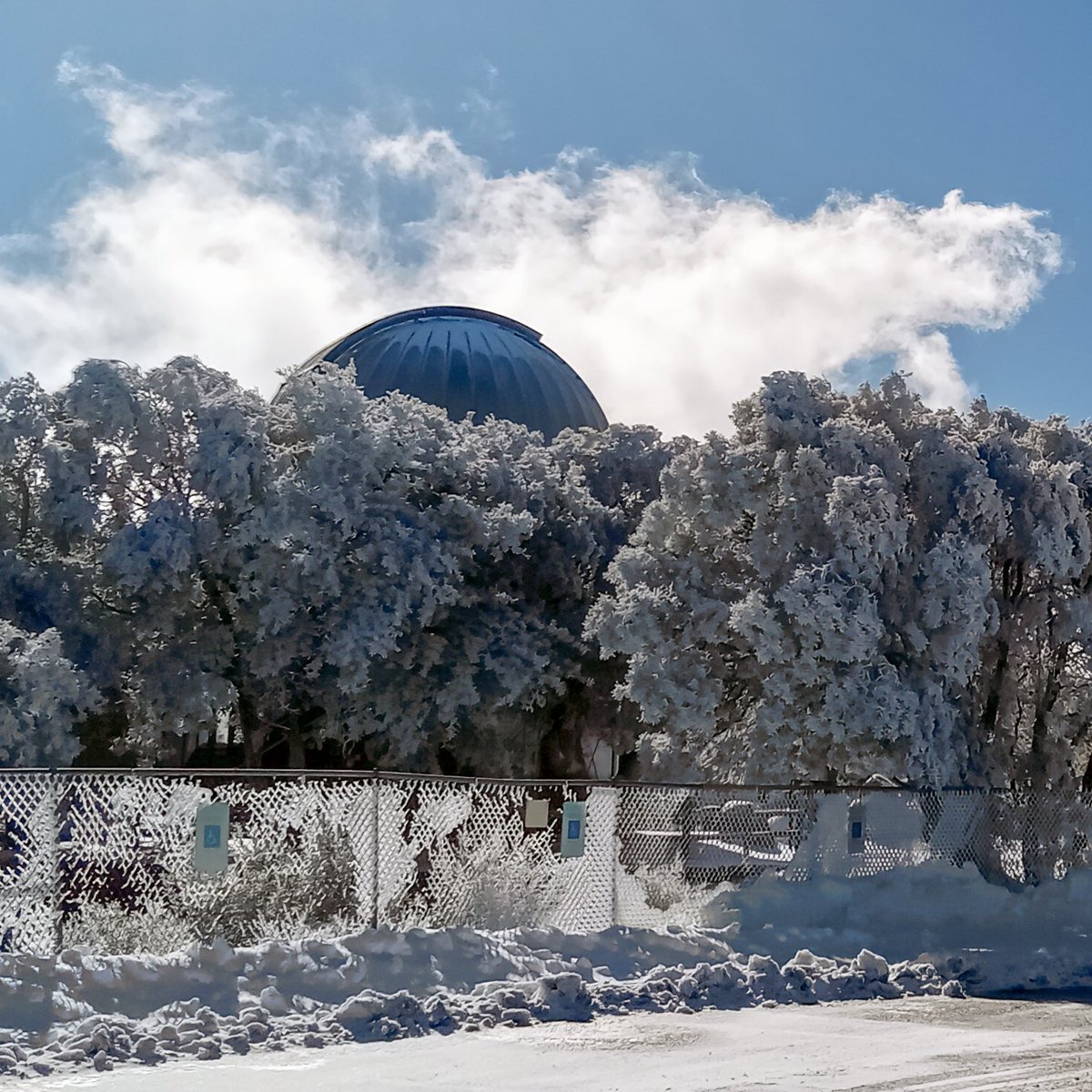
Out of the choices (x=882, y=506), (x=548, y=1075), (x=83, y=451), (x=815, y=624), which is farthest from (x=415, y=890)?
(x=83, y=451)

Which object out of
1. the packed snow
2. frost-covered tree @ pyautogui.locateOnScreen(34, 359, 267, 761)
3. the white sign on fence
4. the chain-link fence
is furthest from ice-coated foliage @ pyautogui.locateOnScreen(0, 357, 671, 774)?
the white sign on fence

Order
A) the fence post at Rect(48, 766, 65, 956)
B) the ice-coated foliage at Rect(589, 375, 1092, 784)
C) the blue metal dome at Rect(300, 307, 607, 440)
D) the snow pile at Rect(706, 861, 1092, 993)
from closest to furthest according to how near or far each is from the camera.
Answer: the fence post at Rect(48, 766, 65, 956)
the snow pile at Rect(706, 861, 1092, 993)
the ice-coated foliage at Rect(589, 375, 1092, 784)
the blue metal dome at Rect(300, 307, 607, 440)

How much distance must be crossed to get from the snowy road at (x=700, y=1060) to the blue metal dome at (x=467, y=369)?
22.0 m

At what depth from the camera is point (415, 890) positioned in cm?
1121

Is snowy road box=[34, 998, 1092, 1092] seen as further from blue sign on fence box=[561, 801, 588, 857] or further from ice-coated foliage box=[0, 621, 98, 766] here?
ice-coated foliage box=[0, 621, 98, 766]

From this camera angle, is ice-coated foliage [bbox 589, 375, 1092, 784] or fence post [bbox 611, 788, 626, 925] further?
ice-coated foliage [bbox 589, 375, 1092, 784]

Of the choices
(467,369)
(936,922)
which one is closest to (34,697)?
(936,922)

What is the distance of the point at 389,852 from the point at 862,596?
26.2 ft

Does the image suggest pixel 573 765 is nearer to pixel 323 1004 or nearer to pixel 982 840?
pixel 982 840

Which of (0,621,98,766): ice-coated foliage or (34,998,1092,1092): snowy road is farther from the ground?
(0,621,98,766): ice-coated foliage

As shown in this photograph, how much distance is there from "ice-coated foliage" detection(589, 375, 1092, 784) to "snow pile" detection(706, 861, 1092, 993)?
272 cm

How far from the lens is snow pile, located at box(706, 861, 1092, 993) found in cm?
1156

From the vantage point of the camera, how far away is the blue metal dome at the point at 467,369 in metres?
30.5

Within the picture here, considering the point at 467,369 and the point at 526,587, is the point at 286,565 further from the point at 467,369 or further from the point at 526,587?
the point at 467,369
